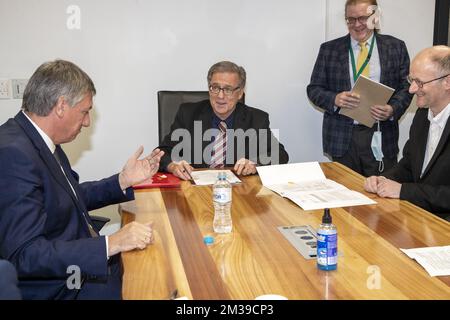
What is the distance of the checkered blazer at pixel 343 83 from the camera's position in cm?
372

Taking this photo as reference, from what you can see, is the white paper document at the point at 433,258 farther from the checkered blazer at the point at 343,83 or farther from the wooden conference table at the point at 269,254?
the checkered blazer at the point at 343,83

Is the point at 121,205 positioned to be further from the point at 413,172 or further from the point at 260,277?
the point at 413,172

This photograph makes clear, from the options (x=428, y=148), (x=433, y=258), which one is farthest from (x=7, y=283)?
(x=428, y=148)

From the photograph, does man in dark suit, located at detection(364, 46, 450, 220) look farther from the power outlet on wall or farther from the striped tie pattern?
the power outlet on wall

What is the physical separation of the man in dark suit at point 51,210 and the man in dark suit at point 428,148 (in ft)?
3.94

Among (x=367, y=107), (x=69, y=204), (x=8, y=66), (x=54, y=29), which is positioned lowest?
(x=69, y=204)

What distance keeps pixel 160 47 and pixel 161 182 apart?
1.72 m

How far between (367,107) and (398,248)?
194 centimetres

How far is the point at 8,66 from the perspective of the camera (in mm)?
3867

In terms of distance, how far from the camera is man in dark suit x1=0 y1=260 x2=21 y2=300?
110cm

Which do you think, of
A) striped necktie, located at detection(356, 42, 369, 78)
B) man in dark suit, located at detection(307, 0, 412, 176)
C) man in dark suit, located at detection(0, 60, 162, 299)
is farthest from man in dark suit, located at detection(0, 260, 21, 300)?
striped necktie, located at detection(356, 42, 369, 78)

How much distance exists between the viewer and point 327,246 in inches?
60.2

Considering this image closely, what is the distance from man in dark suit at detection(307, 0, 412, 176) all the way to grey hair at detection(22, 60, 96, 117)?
2.11m
